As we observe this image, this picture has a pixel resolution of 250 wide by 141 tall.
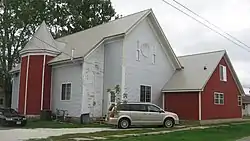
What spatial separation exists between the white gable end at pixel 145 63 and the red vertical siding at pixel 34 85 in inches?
333

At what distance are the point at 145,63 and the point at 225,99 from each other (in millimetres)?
8370

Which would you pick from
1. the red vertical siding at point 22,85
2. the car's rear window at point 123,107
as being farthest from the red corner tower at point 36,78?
the car's rear window at point 123,107

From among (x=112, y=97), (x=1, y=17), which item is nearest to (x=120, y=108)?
(x=112, y=97)

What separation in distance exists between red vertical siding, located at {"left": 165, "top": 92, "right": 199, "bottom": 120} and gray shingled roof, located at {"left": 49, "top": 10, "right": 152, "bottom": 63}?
23.1 ft

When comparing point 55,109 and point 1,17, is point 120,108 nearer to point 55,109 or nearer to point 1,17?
point 55,109

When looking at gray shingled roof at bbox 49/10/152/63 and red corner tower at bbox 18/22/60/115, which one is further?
red corner tower at bbox 18/22/60/115

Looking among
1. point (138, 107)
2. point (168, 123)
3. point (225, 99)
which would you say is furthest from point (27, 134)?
point (225, 99)

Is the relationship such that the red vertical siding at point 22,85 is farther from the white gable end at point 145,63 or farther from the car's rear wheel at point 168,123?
the car's rear wheel at point 168,123

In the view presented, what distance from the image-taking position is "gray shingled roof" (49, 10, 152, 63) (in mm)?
29469

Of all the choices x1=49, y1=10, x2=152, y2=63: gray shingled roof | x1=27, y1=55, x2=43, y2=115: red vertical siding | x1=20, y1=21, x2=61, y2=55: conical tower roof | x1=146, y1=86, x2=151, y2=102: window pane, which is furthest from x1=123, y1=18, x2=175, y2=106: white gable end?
x1=27, y1=55, x2=43, y2=115: red vertical siding

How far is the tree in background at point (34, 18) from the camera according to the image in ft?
147

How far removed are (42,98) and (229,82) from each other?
681 inches

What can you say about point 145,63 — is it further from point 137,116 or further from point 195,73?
point 137,116

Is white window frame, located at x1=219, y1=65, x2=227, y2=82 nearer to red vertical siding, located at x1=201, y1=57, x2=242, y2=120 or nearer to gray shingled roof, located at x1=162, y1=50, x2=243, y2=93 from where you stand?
red vertical siding, located at x1=201, y1=57, x2=242, y2=120
